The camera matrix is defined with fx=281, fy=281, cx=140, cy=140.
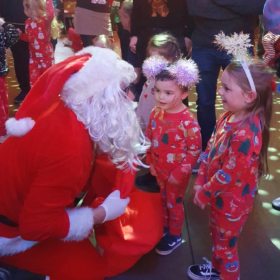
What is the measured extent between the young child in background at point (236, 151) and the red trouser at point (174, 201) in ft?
0.90

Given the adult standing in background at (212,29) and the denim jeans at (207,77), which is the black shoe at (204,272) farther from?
the denim jeans at (207,77)

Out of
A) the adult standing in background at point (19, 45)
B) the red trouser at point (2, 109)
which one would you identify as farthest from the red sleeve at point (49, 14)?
the red trouser at point (2, 109)

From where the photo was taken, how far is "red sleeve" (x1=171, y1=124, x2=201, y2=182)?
1563 mm

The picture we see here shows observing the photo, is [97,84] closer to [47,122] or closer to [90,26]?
[47,122]

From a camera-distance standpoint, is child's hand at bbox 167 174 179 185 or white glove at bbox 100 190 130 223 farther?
child's hand at bbox 167 174 179 185

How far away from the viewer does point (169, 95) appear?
1566 millimetres

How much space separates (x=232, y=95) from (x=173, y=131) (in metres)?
0.41

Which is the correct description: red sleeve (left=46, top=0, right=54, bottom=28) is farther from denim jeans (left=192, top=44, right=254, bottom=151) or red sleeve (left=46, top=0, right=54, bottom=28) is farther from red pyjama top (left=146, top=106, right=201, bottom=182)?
red pyjama top (left=146, top=106, right=201, bottom=182)

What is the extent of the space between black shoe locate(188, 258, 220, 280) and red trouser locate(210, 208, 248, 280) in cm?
10

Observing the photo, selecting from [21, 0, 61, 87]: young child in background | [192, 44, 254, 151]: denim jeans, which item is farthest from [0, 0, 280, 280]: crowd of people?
[21, 0, 61, 87]: young child in background

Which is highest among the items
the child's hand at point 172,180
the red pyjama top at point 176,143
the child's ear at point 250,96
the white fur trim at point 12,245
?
the child's ear at point 250,96

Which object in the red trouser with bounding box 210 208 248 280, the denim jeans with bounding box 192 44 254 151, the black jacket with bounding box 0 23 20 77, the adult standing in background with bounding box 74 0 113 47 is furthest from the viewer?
the adult standing in background with bounding box 74 0 113 47

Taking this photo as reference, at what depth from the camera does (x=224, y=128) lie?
53.2 inches

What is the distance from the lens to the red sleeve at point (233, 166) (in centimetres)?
121
